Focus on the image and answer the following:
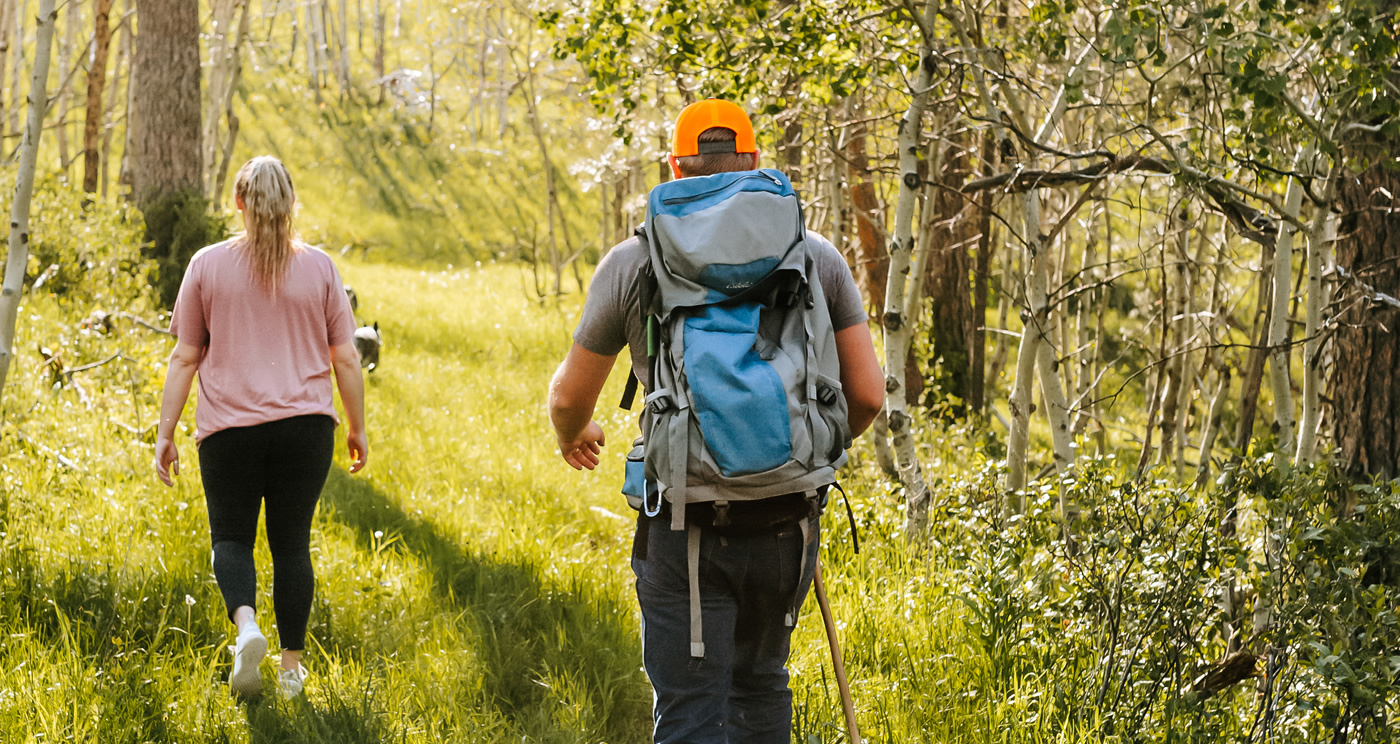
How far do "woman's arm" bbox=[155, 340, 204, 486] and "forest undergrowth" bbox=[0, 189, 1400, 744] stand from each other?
693mm

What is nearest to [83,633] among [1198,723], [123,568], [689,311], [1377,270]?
[123,568]

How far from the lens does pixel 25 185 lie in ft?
14.0

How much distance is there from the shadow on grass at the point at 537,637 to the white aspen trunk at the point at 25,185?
5.61 ft

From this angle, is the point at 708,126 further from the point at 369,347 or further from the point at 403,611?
the point at 369,347

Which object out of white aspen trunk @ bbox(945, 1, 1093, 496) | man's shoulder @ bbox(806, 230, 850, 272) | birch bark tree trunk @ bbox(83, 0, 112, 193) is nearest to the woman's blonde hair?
man's shoulder @ bbox(806, 230, 850, 272)

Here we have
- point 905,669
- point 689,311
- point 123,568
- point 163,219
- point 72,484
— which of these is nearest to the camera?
point 689,311

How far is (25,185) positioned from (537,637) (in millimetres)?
2715

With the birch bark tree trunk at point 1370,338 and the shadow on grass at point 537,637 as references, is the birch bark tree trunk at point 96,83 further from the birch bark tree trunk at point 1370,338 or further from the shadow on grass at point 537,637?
the birch bark tree trunk at point 1370,338

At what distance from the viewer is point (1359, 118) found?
4.07m

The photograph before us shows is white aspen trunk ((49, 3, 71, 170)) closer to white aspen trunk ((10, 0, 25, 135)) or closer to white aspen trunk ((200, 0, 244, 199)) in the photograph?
white aspen trunk ((10, 0, 25, 135))

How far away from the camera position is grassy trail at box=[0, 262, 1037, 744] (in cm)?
342

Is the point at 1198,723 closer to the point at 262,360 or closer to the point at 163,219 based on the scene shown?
the point at 262,360

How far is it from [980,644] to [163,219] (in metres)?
9.45

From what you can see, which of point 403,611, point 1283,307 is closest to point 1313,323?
point 1283,307
